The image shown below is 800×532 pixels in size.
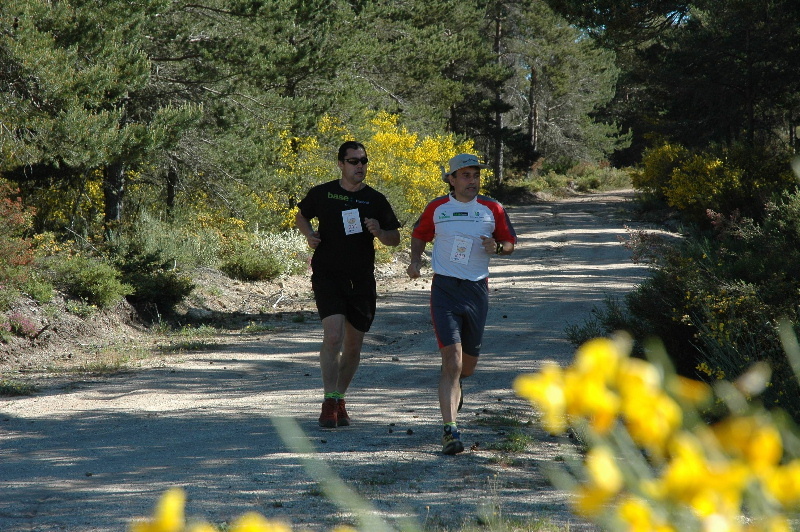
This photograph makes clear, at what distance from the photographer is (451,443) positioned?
222 inches

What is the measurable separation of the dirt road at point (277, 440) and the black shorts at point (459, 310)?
0.76 meters

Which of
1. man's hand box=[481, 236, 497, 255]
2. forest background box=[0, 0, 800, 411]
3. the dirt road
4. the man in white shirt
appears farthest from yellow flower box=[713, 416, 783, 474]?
forest background box=[0, 0, 800, 411]

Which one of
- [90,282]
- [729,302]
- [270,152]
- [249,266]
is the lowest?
[249,266]

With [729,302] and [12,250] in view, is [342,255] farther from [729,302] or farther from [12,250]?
[12,250]

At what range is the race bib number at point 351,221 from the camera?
6.52 metres

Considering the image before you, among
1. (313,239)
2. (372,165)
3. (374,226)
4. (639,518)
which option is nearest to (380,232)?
(374,226)

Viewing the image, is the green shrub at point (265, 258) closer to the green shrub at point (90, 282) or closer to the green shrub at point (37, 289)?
the green shrub at point (90, 282)

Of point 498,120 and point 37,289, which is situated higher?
point 498,120

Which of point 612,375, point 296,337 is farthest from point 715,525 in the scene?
point 296,337

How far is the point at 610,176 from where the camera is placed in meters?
53.5

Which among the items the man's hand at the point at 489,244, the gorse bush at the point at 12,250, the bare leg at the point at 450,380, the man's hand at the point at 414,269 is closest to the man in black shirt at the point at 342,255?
the man's hand at the point at 414,269

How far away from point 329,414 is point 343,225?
57.2 inches

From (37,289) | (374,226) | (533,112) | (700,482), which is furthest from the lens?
(533,112)

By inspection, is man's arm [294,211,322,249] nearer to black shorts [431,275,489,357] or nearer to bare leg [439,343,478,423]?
black shorts [431,275,489,357]
